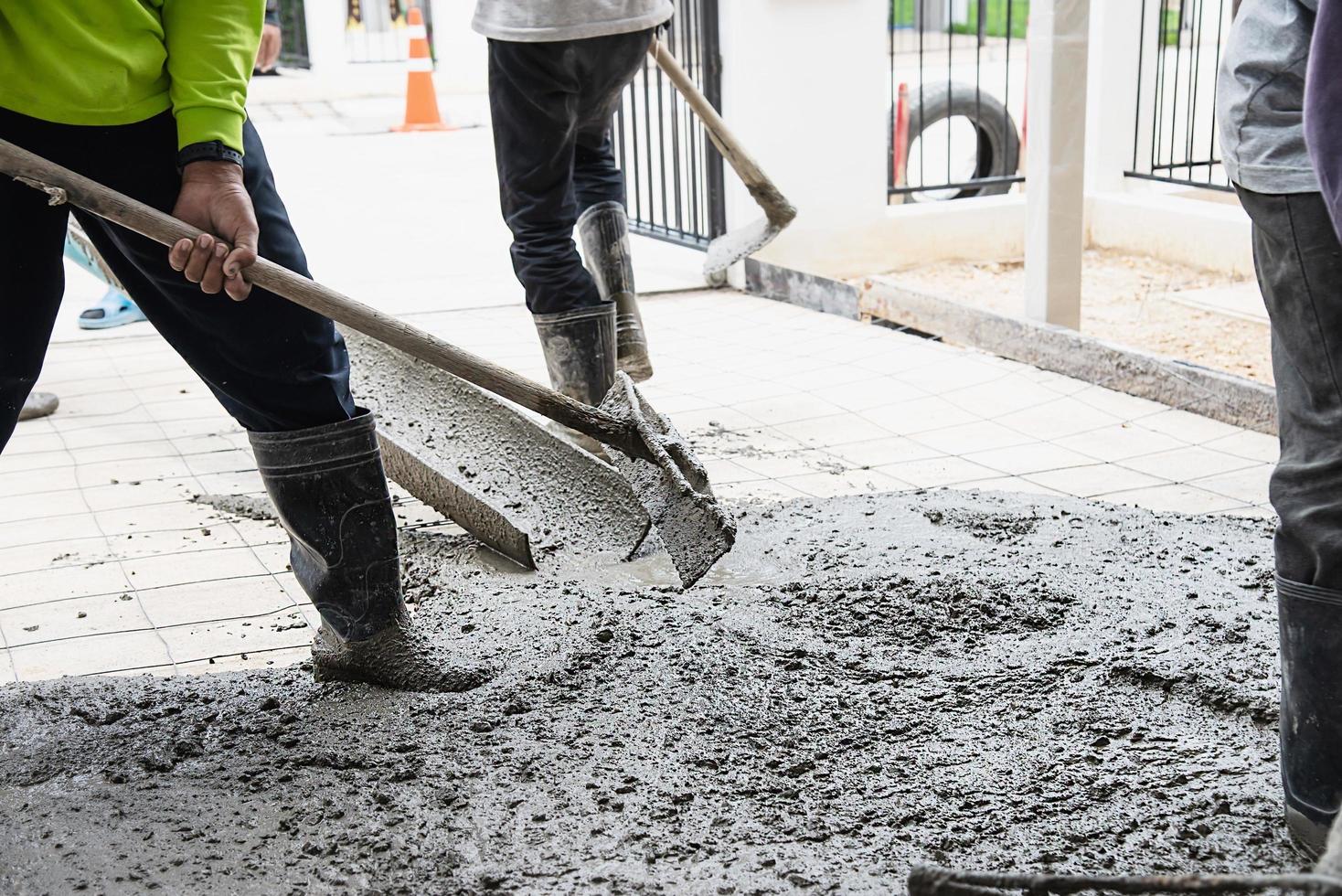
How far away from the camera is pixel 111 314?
18.1 ft

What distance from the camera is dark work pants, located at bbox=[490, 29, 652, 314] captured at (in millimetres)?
3322

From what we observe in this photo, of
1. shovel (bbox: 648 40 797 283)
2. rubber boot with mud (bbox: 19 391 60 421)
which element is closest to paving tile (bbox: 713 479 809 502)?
shovel (bbox: 648 40 797 283)

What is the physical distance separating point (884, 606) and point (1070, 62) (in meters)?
2.75

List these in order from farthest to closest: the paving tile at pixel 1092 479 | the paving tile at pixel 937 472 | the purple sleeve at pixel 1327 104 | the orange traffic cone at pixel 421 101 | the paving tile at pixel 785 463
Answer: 1. the orange traffic cone at pixel 421 101
2. the paving tile at pixel 785 463
3. the paving tile at pixel 937 472
4. the paving tile at pixel 1092 479
5. the purple sleeve at pixel 1327 104

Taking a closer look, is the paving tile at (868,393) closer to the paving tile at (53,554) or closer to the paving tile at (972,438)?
the paving tile at (972,438)

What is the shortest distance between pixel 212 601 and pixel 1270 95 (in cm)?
219

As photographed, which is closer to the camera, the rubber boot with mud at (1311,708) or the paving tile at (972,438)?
the rubber boot with mud at (1311,708)

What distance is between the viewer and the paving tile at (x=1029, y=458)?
12.1ft

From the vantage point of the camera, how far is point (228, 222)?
2.06 metres

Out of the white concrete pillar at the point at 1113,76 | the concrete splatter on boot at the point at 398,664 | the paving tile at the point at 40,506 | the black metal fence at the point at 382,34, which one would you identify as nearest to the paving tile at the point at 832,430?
the concrete splatter on boot at the point at 398,664

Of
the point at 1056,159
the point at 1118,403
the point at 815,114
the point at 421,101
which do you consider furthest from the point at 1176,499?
the point at 421,101

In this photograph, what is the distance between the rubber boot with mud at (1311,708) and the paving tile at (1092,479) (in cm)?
166

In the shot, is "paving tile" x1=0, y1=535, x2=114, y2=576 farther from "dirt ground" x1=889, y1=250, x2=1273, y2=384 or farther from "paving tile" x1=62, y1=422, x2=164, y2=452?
"dirt ground" x1=889, y1=250, x2=1273, y2=384

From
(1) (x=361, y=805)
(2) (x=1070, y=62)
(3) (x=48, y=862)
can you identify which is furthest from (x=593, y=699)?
(2) (x=1070, y=62)
